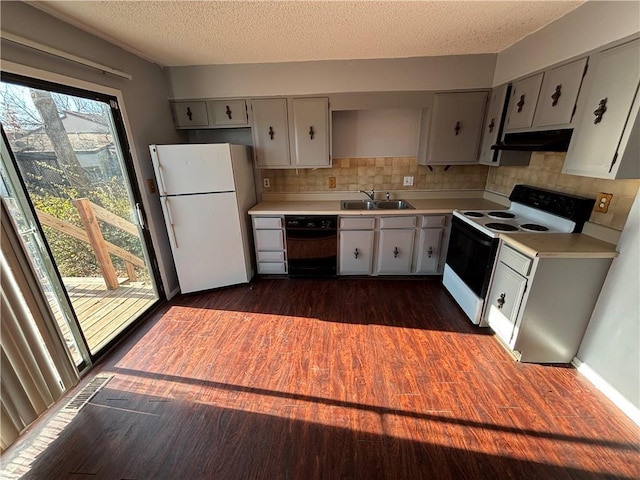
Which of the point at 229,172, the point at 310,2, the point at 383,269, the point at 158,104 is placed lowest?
the point at 383,269

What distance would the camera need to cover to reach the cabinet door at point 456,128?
2730 millimetres

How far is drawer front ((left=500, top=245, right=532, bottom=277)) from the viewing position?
5.76ft

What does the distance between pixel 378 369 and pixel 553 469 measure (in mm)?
958

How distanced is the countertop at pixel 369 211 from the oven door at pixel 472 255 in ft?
0.98

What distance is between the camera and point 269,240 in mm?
3068

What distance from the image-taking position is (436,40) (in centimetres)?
225

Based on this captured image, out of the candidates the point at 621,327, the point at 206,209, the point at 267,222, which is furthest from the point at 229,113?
the point at 621,327

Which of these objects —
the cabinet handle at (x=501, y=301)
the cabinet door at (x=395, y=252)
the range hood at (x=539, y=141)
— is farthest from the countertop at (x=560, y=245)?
the cabinet door at (x=395, y=252)

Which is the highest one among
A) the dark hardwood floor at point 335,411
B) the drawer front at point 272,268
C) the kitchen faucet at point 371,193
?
the kitchen faucet at point 371,193

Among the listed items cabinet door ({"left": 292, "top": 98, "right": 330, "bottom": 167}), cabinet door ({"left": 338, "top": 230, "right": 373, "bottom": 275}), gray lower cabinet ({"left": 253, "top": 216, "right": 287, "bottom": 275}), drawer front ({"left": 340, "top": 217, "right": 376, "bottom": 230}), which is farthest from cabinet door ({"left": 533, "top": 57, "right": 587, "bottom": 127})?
gray lower cabinet ({"left": 253, "top": 216, "right": 287, "bottom": 275})

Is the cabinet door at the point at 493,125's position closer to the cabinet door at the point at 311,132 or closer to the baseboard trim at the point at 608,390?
the cabinet door at the point at 311,132

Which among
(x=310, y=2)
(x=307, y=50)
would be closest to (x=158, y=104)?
(x=307, y=50)

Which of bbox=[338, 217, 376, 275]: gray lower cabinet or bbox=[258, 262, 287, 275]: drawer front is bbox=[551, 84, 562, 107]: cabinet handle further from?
bbox=[258, 262, 287, 275]: drawer front

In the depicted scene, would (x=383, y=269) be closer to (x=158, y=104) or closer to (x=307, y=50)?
(x=307, y=50)
